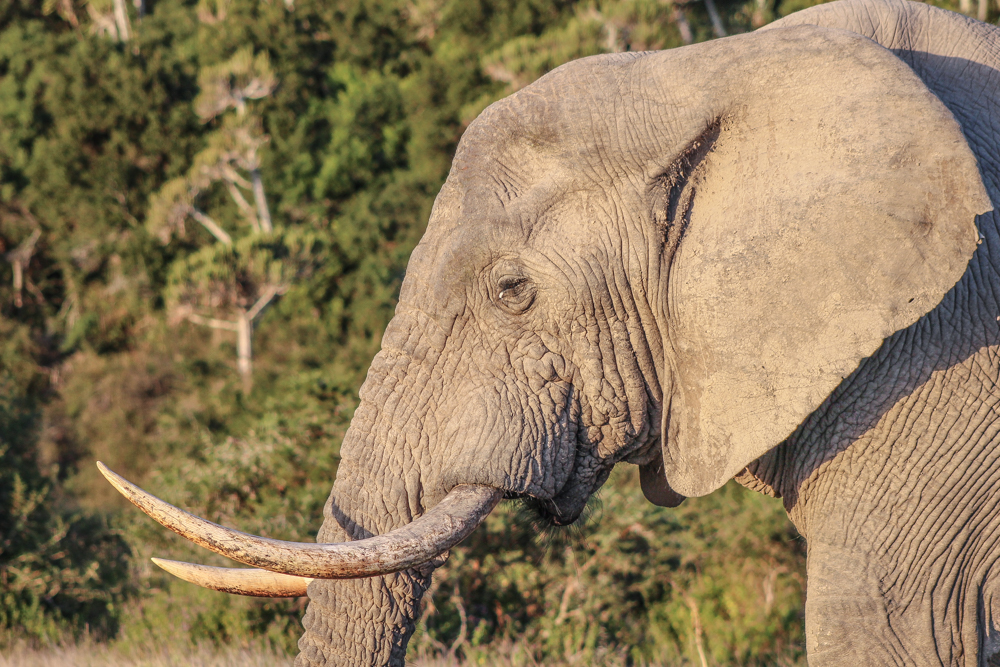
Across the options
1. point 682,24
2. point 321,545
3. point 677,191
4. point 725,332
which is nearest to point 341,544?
point 321,545

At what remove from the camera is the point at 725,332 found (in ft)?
6.70

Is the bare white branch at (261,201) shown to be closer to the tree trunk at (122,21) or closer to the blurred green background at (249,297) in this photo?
the blurred green background at (249,297)

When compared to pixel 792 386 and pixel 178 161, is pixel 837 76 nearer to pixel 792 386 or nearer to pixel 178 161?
pixel 792 386

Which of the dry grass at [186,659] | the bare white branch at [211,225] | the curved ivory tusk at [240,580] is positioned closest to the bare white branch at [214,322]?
the bare white branch at [211,225]

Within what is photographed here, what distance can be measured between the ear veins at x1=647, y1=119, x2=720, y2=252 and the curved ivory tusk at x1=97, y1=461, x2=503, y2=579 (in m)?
0.72

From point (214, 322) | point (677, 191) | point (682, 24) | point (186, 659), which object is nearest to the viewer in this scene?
point (677, 191)

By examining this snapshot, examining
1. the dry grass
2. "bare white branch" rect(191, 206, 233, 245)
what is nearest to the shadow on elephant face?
the dry grass

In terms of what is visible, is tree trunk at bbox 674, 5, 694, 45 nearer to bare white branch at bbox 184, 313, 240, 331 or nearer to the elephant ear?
bare white branch at bbox 184, 313, 240, 331

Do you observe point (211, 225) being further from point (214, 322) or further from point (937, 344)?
point (937, 344)

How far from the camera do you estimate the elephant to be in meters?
1.91

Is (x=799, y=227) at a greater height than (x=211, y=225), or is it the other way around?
(x=799, y=227)

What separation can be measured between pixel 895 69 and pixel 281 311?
15.5 m

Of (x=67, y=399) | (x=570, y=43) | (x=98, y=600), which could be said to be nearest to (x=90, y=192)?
(x=67, y=399)

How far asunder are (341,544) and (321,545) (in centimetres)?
5
